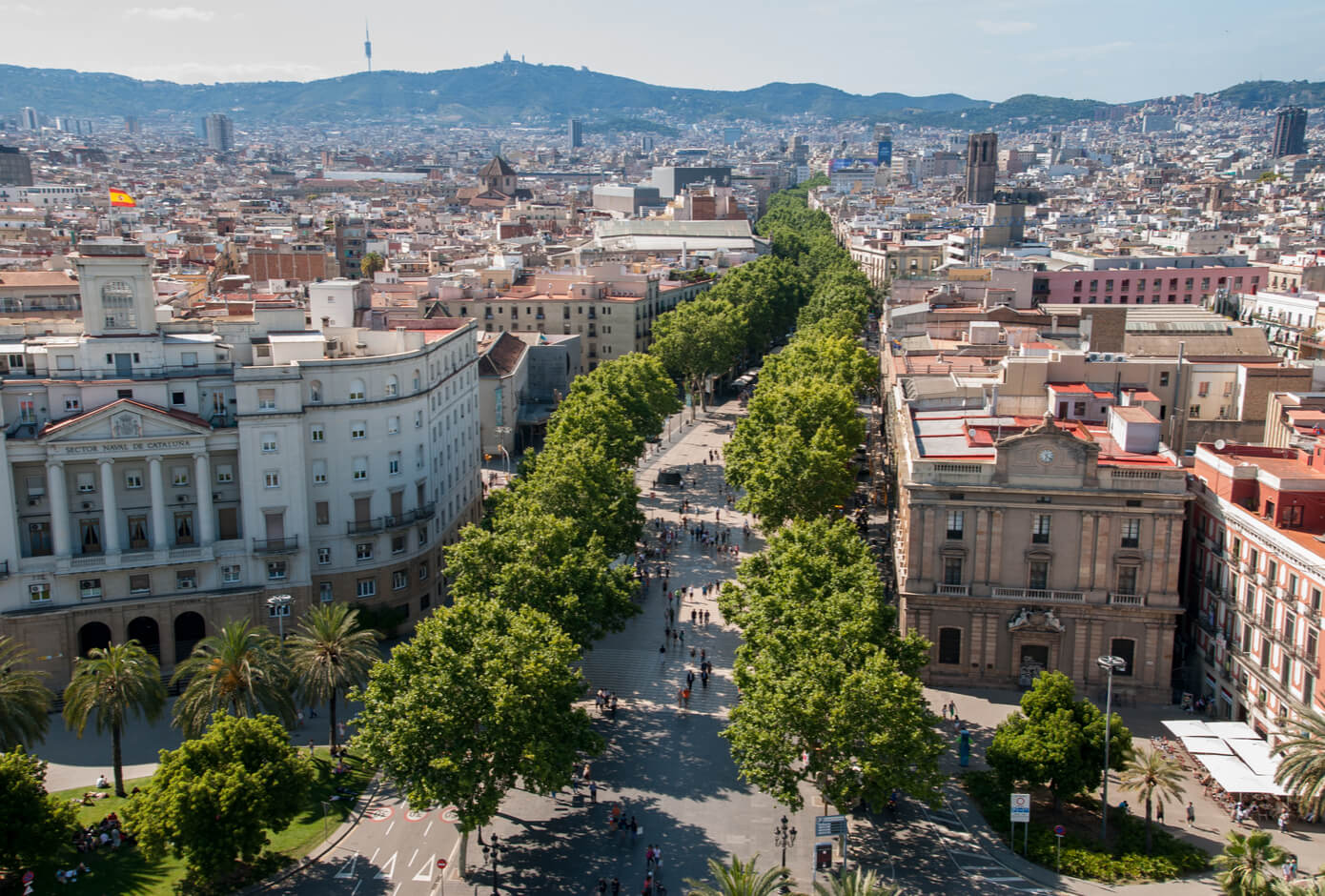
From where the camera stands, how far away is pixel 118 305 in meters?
64.1

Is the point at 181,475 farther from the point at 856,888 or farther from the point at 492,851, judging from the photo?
the point at 856,888

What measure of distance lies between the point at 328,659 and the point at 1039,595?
117 feet

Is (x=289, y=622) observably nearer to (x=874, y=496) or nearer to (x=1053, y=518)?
(x=1053, y=518)

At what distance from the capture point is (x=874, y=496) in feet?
330

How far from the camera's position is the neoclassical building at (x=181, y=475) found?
200 feet

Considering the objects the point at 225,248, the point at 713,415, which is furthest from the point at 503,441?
the point at 225,248

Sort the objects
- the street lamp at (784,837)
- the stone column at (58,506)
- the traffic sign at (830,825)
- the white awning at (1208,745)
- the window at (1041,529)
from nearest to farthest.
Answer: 1. the traffic sign at (830,825)
2. the street lamp at (784,837)
3. the white awning at (1208,745)
4. the window at (1041,529)
5. the stone column at (58,506)

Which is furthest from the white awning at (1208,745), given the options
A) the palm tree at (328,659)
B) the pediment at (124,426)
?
the pediment at (124,426)

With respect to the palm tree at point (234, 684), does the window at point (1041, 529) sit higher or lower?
higher

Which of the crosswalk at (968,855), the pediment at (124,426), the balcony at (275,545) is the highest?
the pediment at (124,426)

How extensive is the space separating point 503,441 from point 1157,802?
72.0 meters

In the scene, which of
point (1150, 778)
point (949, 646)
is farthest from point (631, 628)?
point (1150, 778)

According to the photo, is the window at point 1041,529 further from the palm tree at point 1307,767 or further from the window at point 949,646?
the palm tree at point 1307,767

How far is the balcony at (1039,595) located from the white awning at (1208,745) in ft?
32.7
